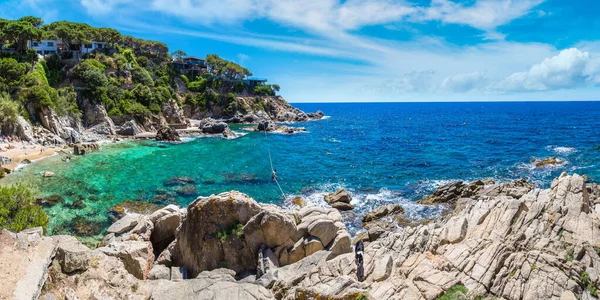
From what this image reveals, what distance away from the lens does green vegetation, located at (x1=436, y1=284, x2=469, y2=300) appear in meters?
13.1

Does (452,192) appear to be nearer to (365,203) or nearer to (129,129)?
(365,203)

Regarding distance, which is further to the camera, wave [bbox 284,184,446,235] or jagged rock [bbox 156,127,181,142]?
jagged rock [bbox 156,127,181,142]

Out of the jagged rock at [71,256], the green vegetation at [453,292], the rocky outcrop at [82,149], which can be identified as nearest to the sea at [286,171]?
the rocky outcrop at [82,149]

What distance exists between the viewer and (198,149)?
223ft

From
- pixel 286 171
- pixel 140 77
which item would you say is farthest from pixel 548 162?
pixel 140 77

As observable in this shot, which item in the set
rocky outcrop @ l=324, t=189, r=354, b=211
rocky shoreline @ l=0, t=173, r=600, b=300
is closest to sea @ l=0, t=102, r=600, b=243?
rocky outcrop @ l=324, t=189, r=354, b=211

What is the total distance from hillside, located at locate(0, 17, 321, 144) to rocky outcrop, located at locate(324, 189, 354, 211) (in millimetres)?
53714

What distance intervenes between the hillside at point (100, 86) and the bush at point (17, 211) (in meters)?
44.4

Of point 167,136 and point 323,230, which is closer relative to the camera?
point 323,230

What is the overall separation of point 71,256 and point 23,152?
4882 cm

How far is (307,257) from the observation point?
19.4 m

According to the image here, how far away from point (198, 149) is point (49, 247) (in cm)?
5404

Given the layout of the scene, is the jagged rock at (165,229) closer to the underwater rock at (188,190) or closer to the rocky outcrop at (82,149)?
the underwater rock at (188,190)

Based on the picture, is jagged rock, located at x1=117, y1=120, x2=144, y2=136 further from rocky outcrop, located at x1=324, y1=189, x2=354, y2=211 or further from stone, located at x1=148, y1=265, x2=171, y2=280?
stone, located at x1=148, y1=265, x2=171, y2=280
